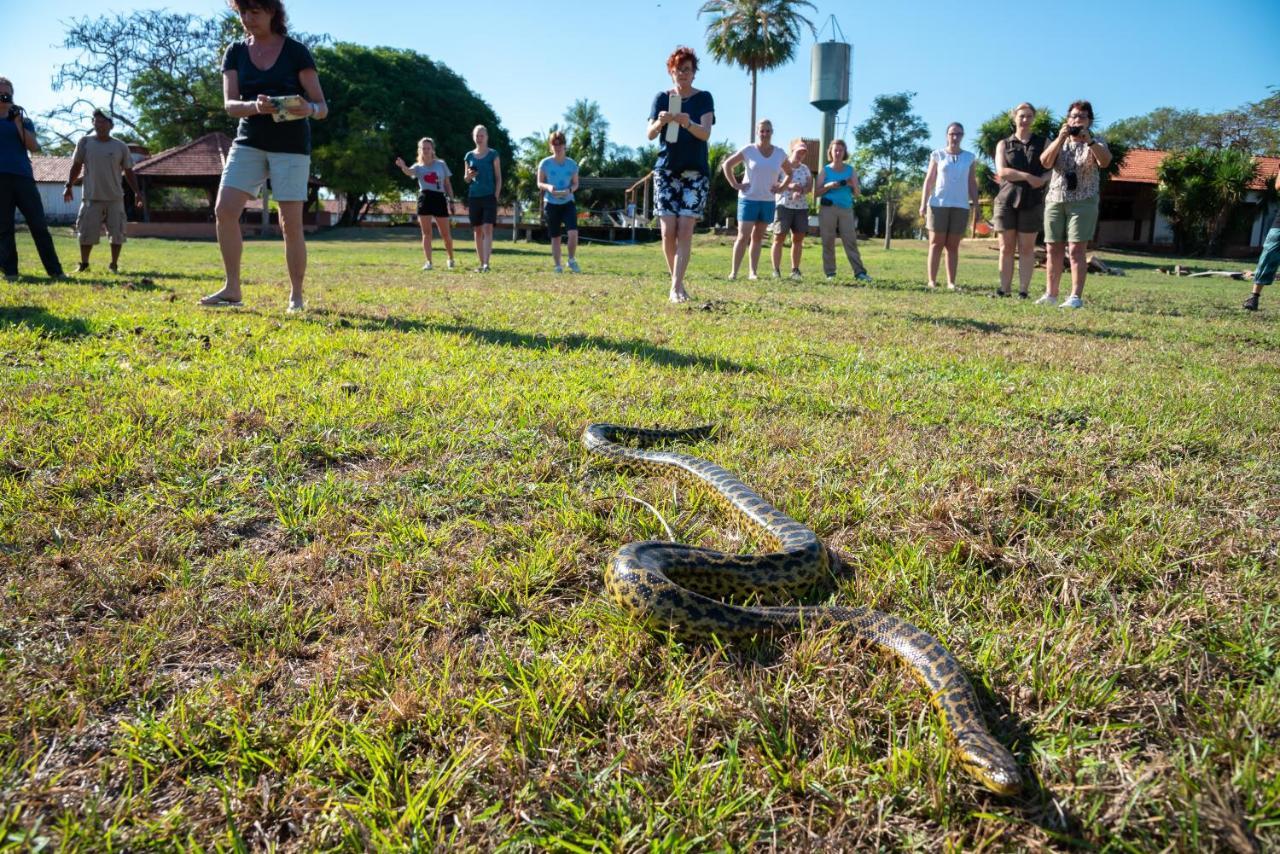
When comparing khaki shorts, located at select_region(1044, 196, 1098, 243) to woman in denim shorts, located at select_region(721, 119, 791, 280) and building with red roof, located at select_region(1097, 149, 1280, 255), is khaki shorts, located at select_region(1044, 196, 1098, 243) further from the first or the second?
building with red roof, located at select_region(1097, 149, 1280, 255)

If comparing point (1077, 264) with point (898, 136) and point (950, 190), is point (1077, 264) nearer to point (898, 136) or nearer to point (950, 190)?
point (950, 190)

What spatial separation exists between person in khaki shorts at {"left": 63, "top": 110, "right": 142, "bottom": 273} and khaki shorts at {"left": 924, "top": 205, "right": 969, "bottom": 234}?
13.8 m

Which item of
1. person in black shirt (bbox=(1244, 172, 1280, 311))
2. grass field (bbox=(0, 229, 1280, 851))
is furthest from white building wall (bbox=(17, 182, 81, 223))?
person in black shirt (bbox=(1244, 172, 1280, 311))

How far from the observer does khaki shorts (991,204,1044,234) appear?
12.3 meters

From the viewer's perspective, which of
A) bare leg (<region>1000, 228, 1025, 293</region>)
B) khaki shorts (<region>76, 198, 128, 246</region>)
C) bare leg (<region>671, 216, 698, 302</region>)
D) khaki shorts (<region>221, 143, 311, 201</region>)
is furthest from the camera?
bare leg (<region>1000, 228, 1025, 293</region>)

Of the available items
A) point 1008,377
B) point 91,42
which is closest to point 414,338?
point 1008,377

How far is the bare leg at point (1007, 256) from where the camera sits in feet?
41.7

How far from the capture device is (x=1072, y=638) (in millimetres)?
2258

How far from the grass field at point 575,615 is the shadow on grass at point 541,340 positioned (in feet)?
2.14

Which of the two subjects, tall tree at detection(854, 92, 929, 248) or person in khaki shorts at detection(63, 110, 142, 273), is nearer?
person in khaki shorts at detection(63, 110, 142, 273)

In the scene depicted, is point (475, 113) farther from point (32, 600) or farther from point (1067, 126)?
point (32, 600)

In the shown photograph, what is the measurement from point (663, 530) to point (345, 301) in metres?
7.57

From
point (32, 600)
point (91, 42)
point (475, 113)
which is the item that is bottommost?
A: point (32, 600)

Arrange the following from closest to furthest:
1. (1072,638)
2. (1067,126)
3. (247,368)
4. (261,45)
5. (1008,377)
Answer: (1072,638) → (247,368) → (1008,377) → (261,45) → (1067,126)
